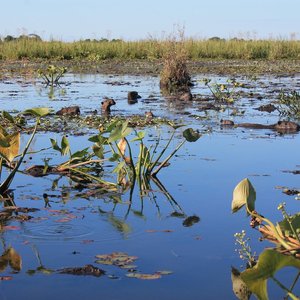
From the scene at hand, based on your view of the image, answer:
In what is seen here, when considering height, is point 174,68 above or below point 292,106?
above

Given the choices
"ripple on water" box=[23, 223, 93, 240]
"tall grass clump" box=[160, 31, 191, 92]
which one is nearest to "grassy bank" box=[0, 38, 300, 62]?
"tall grass clump" box=[160, 31, 191, 92]

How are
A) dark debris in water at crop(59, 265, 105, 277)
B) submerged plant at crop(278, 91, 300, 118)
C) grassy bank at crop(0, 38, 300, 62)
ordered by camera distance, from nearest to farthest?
1. dark debris in water at crop(59, 265, 105, 277)
2. submerged plant at crop(278, 91, 300, 118)
3. grassy bank at crop(0, 38, 300, 62)

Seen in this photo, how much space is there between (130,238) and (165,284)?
2.46ft

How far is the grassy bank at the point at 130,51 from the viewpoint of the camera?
989 inches

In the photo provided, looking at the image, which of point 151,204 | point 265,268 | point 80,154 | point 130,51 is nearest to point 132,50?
point 130,51

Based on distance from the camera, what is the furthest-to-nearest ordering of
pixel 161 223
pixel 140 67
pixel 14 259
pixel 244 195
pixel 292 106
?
pixel 140 67 → pixel 292 106 → pixel 161 223 → pixel 14 259 → pixel 244 195

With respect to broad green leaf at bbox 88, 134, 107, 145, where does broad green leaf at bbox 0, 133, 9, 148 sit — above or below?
above

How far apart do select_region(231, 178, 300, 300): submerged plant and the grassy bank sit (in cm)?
2194

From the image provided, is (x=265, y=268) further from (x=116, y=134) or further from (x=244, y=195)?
(x=116, y=134)

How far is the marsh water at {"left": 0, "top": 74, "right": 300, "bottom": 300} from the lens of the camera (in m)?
3.21

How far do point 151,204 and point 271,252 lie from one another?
98.9 inches

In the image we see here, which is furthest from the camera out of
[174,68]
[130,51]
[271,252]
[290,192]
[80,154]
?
[130,51]

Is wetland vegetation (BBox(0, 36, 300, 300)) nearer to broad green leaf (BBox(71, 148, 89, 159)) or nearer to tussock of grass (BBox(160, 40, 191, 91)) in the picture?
broad green leaf (BBox(71, 148, 89, 159))

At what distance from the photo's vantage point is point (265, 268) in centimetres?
230
